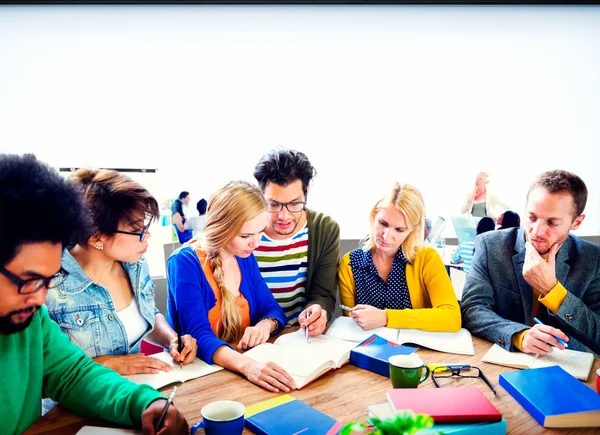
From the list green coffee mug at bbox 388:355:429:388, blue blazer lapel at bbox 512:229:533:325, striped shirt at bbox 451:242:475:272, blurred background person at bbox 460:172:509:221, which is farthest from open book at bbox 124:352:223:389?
blurred background person at bbox 460:172:509:221

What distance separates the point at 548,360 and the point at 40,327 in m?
1.34

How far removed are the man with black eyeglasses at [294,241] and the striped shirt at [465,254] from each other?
108 centimetres

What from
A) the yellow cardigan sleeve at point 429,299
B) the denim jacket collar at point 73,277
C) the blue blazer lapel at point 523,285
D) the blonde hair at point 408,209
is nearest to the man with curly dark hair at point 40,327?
the denim jacket collar at point 73,277

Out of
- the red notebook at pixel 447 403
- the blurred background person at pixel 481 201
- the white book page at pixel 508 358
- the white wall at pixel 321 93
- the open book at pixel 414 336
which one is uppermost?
the white wall at pixel 321 93

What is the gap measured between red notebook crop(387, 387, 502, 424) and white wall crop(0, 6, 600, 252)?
187 centimetres

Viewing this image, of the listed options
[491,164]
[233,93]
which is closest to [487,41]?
[491,164]

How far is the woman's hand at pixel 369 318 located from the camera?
158 cm

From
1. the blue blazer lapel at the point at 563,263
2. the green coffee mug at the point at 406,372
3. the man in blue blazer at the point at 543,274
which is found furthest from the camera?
the blue blazer lapel at the point at 563,263

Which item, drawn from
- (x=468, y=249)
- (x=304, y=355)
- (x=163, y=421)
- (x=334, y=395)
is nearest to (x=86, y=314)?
(x=163, y=421)

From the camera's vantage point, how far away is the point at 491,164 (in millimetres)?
3352

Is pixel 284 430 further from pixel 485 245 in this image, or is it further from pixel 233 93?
pixel 233 93

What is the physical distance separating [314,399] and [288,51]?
97.5 inches

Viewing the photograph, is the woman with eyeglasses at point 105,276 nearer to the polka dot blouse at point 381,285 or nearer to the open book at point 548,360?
the polka dot blouse at point 381,285

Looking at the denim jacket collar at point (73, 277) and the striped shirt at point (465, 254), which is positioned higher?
the denim jacket collar at point (73, 277)
